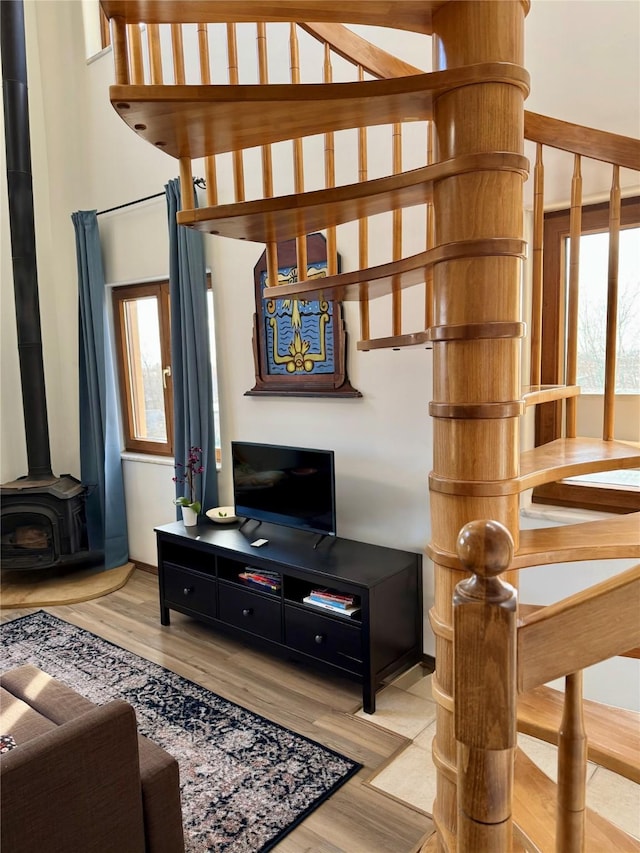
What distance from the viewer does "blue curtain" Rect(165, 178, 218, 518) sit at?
3.81 m

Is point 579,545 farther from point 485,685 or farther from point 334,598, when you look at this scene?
point 334,598

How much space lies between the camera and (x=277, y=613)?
311 centimetres

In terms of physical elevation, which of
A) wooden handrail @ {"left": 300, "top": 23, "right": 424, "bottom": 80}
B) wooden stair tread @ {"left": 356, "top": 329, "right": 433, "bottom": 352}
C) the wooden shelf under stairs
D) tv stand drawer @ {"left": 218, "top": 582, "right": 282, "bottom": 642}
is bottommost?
tv stand drawer @ {"left": 218, "top": 582, "right": 282, "bottom": 642}

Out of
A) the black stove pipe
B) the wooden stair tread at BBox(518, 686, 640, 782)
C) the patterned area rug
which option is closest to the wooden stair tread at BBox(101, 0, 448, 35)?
the wooden stair tread at BBox(518, 686, 640, 782)

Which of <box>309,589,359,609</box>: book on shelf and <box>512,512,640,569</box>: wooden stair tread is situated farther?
<box>309,589,359,609</box>: book on shelf

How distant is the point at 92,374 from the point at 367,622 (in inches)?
115

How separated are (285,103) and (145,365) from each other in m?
3.55

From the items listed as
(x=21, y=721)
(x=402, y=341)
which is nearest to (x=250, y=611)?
(x=21, y=721)

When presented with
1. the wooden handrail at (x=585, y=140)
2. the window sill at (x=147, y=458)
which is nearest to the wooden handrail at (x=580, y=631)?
the wooden handrail at (x=585, y=140)

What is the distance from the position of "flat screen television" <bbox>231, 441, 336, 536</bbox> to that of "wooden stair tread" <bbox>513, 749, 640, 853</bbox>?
1.81m

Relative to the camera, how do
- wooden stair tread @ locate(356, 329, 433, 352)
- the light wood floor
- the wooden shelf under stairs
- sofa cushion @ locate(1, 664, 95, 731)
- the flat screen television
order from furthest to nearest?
the flat screen television
the light wood floor
sofa cushion @ locate(1, 664, 95, 731)
wooden stair tread @ locate(356, 329, 433, 352)
the wooden shelf under stairs

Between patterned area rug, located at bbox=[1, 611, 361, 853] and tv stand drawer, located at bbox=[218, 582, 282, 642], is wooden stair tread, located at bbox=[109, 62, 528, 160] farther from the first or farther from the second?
tv stand drawer, located at bbox=[218, 582, 282, 642]

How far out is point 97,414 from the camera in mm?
4590

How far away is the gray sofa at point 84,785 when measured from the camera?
1.35 m
